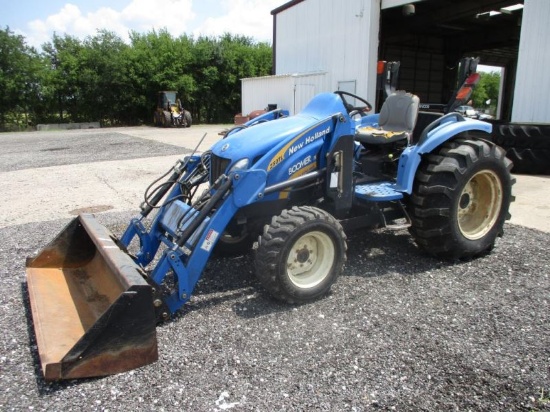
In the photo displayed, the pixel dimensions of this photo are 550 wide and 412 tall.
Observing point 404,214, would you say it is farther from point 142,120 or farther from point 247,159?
point 142,120

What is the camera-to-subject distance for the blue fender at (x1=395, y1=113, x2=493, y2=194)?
13.6ft

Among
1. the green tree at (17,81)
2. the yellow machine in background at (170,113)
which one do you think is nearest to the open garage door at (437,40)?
the yellow machine in background at (170,113)

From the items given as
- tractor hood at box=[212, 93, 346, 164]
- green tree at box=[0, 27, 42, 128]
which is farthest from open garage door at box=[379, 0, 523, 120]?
green tree at box=[0, 27, 42, 128]

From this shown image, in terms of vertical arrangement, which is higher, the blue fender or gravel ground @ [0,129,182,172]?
the blue fender

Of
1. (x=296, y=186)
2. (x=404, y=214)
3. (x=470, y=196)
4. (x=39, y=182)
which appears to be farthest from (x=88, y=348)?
(x=39, y=182)

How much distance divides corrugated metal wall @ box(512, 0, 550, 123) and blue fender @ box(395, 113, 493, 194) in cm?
543

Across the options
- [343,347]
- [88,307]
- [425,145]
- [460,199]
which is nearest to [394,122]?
[425,145]

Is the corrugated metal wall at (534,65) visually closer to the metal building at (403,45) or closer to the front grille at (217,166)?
the metal building at (403,45)

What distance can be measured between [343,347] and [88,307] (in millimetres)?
1747

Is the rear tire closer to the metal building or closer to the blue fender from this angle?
the blue fender

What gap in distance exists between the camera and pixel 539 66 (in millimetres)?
8820

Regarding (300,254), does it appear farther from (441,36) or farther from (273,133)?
(441,36)

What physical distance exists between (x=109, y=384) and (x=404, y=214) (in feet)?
9.64

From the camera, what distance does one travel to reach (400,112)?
4.92m
